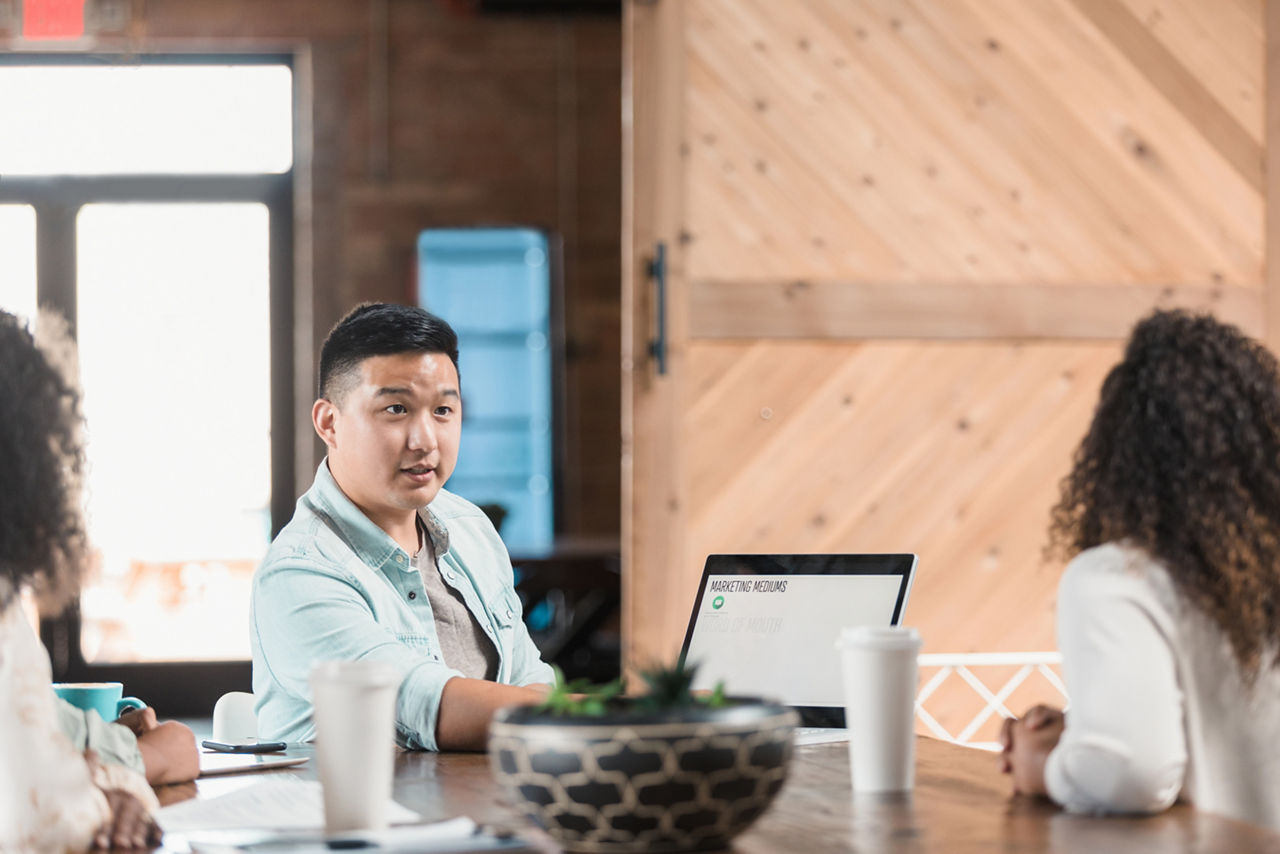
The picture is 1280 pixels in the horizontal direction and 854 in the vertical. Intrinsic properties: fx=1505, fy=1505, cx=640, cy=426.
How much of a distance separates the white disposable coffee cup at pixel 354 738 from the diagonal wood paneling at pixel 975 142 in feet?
7.96

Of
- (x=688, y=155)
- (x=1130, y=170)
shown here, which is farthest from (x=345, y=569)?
(x=1130, y=170)

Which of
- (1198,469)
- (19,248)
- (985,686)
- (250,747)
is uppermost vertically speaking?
(19,248)

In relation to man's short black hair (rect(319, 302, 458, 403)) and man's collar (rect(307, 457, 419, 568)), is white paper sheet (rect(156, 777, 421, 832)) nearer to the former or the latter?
man's collar (rect(307, 457, 419, 568))

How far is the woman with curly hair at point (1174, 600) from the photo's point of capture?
124 cm

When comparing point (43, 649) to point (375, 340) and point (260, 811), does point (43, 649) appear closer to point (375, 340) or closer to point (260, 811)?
point (260, 811)

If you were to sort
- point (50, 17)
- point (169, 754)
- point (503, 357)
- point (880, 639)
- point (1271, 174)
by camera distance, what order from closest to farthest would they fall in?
point (880, 639), point (169, 754), point (1271, 174), point (50, 17), point (503, 357)

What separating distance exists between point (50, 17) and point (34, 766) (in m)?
6.11

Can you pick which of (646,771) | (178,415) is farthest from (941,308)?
(178,415)

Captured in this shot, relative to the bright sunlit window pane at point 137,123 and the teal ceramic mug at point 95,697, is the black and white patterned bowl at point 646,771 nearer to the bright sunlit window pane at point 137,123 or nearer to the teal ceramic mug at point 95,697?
the teal ceramic mug at point 95,697

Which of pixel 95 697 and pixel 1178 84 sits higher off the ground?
pixel 1178 84

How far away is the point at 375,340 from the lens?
1976 millimetres

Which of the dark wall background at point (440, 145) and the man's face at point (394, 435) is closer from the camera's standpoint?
the man's face at point (394, 435)

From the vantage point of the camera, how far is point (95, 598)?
650 centimetres

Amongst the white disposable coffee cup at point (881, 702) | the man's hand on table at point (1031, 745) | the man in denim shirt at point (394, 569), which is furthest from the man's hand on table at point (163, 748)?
the man's hand on table at point (1031, 745)
